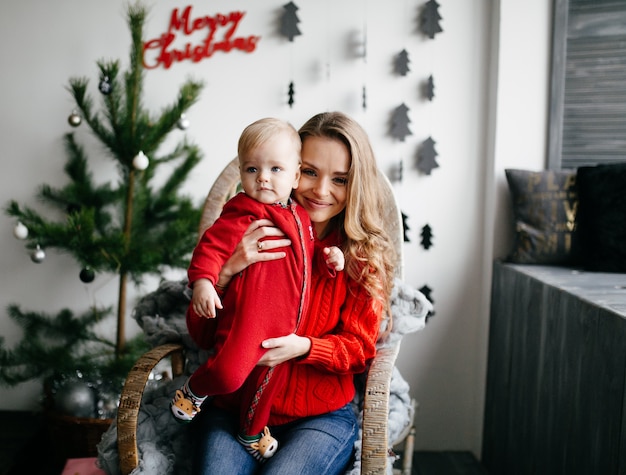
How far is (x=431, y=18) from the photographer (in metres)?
2.20

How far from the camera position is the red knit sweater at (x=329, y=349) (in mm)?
1277

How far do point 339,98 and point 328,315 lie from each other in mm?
1164

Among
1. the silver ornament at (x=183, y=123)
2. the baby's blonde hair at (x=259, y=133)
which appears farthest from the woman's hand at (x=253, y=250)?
the silver ornament at (x=183, y=123)

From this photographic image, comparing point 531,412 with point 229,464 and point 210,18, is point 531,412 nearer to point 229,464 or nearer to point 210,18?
point 229,464

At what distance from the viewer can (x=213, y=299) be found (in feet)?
3.68

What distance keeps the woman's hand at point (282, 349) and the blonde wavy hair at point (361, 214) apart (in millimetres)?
223

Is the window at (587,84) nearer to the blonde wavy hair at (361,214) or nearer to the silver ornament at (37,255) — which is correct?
the blonde wavy hair at (361,214)

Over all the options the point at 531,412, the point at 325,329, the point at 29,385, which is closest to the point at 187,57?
the point at 325,329

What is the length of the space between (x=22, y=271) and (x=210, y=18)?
1303mm

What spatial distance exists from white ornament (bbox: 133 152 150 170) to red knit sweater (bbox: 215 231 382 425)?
3.12 ft

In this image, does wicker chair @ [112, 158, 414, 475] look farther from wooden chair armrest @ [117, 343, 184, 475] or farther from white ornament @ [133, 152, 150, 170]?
white ornament @ [133, 152, 150, 170]

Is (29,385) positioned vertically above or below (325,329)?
below

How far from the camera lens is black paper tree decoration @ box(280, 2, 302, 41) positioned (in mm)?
2180

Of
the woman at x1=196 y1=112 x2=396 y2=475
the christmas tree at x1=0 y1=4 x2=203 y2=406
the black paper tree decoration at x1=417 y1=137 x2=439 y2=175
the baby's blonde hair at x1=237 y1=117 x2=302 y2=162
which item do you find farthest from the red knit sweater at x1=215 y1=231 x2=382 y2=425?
the black paper tree decoration at x1=417 y1=137 x2=439 y2=175
